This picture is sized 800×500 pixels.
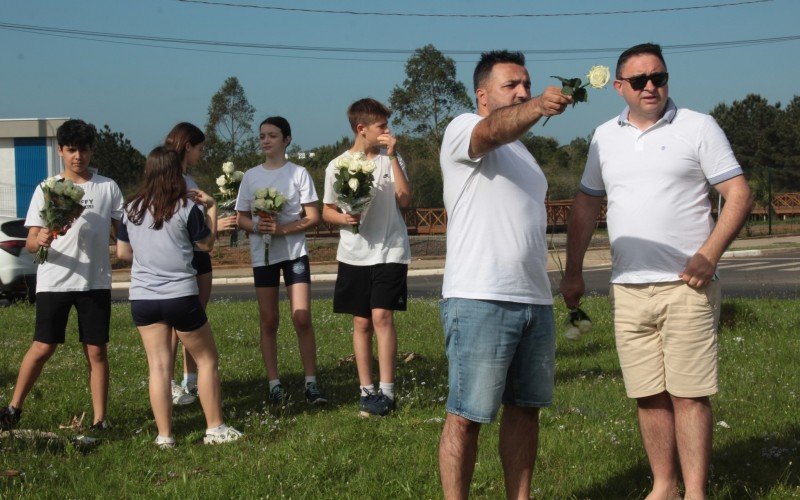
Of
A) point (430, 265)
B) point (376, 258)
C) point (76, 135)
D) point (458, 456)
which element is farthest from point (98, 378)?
point (430, 265)

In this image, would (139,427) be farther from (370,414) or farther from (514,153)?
(514,153)

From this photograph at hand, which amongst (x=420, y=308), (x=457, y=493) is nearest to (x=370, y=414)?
(x=457, y=493)

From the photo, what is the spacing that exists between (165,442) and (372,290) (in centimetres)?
184

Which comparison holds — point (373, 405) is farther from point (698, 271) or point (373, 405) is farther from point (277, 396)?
point (698, 271)

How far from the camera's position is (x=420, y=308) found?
12.9 meters

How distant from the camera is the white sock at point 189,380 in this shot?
760 centimetres

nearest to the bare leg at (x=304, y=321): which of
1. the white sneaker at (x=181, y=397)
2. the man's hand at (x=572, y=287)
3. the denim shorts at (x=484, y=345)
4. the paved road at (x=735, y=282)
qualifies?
the white sneaker at (x=181, y=397)

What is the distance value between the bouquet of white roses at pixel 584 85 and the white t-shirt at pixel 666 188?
849 mm

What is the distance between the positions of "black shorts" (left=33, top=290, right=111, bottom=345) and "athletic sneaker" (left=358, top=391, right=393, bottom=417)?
1.87 metres

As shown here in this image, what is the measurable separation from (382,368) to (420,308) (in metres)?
6.13

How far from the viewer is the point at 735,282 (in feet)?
59.2

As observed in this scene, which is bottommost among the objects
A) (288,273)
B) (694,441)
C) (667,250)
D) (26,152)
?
(694,441)

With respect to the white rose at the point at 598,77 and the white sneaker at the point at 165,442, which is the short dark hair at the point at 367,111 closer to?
the white sneaker at the point at 165,442

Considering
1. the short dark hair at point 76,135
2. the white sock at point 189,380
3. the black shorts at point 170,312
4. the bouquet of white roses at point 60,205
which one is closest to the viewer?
→ the black shorts at point 170,312
